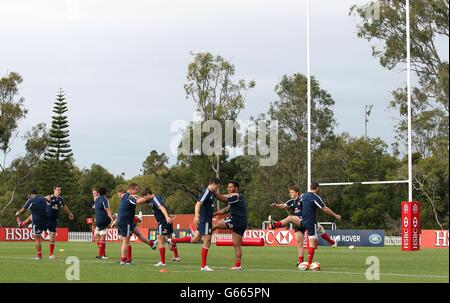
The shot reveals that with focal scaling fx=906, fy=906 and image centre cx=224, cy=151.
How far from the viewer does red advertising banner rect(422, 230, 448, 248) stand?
5100 centimetres

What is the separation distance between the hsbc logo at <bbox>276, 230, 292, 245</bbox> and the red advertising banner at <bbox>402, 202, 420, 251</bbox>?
41.7 feet

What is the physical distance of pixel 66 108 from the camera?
3629 inches

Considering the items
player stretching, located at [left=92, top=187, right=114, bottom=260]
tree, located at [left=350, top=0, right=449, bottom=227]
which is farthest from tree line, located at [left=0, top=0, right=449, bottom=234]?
player stretching, located at [left=92, top=187, right=114, bottom=260]

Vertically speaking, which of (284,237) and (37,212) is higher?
(37,212)

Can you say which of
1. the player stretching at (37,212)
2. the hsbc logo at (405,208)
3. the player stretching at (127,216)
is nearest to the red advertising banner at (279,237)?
the hsbc logo at (405,208)

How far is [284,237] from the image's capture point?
54.3 meters

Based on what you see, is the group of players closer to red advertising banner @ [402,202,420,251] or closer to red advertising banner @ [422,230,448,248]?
red advertising banner @ [402,202,420,251]

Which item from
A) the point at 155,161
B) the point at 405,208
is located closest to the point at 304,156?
the point at 155,161

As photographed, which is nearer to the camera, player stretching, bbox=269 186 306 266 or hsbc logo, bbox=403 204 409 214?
player stretching, bbox=269 186 306 266

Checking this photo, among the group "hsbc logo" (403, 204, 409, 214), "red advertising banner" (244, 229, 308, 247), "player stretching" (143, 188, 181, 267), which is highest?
"hsbc logo" (403, 204, 409, 214)

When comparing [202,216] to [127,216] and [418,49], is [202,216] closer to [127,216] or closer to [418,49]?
[127,216]

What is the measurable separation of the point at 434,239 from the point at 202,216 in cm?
3262

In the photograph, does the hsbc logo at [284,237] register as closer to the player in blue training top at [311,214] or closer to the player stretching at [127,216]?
the player stretching at [127,216]

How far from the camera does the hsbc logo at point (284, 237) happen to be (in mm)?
53938
